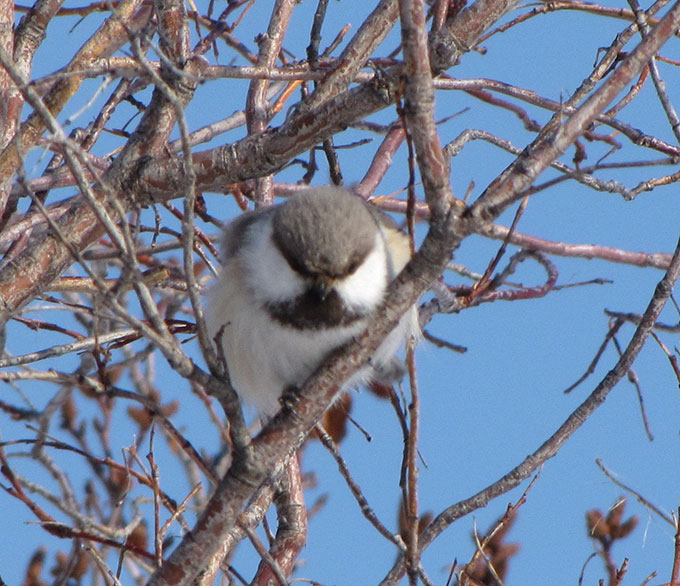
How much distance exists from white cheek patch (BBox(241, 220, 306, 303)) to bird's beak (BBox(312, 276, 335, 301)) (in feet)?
0.18

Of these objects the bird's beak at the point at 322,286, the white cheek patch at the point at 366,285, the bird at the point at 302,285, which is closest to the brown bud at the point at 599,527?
the bird at the point at 302,285

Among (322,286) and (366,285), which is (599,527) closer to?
(366,285)

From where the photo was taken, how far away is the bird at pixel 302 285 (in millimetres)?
3107

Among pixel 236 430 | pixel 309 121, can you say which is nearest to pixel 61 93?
pixel 309 121

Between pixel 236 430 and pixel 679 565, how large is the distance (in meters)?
1.29

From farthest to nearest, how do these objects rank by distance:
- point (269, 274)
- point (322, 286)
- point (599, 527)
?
1. point (599, 527)
2. point (269, 274)
3. point (322, 286)

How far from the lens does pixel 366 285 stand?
10.3ft

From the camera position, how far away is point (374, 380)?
421 cm

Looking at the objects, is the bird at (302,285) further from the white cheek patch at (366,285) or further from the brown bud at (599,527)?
the brown bud at (599,527)

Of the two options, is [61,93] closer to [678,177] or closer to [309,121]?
[309,121]

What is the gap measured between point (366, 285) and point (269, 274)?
35 centimetres

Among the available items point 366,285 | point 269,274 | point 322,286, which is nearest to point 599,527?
point 366,285

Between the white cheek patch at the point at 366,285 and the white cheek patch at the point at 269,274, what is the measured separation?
0.51 ft

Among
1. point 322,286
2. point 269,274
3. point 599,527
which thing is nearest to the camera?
point 322,286
